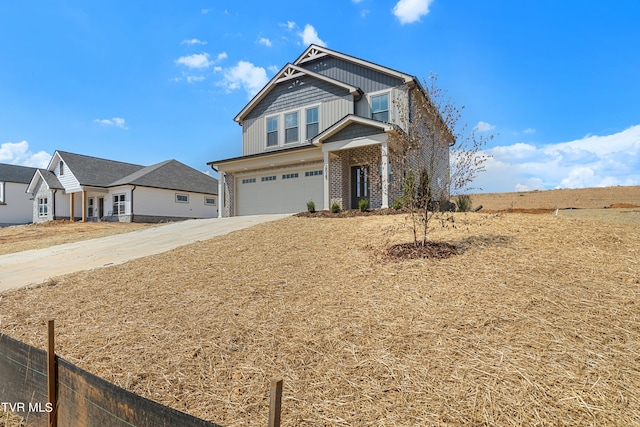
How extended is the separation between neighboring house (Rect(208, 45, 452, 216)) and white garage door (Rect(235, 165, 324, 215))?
0.16 ft

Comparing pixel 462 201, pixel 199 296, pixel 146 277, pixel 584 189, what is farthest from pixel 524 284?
pixel 584 189

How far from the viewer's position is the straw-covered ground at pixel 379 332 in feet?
8.52

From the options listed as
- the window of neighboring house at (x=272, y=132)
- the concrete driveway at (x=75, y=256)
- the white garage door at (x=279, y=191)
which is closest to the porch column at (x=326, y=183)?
the white garage door at (x=279, y=191)

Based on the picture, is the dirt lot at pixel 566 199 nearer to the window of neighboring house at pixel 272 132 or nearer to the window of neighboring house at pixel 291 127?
the window of neighboring house at pixel 291 127

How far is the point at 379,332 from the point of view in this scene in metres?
3.59

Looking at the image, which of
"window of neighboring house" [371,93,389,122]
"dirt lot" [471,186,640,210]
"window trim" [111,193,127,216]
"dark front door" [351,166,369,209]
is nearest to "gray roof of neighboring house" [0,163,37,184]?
"window trim" [111,193,127,216]

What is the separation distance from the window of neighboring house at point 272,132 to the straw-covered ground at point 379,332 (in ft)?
40.8

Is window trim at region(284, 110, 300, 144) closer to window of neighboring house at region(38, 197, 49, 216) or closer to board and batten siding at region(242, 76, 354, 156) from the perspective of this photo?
board and batten siding at region(242, 76, 354, 156)

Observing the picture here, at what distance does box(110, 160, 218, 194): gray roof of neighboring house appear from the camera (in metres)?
26.3

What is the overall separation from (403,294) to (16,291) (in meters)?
6.84

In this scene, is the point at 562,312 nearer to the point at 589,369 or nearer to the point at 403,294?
the point at 589,369

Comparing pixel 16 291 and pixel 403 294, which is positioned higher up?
pixel 403 294

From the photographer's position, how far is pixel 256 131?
18.8 metres

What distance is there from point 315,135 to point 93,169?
21.4 m
